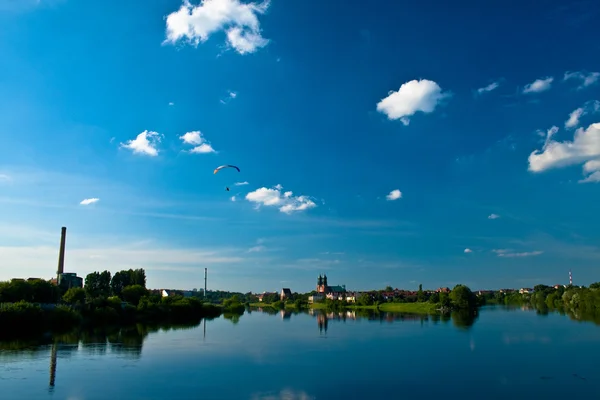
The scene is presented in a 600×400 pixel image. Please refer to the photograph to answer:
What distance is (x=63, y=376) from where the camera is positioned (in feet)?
83.2

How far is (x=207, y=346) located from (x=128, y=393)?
18.2 metres

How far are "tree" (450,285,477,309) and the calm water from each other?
58325 mm

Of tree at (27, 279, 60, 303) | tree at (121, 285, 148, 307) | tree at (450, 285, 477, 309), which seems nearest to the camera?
tree at (27, 279, 60, 303)

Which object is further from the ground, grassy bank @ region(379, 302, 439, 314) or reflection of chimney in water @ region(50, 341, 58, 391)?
reflection of chimney in water @ region(50, 341, 58, 391)

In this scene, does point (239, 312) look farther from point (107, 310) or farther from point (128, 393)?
point (128, 393)

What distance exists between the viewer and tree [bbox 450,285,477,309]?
102387 millimetres

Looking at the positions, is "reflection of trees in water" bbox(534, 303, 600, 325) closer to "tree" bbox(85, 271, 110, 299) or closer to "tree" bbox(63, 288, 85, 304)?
"tree" bbox(63, 288, 85, 304)

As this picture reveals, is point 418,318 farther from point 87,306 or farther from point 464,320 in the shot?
point 87,306

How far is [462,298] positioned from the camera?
338 feet

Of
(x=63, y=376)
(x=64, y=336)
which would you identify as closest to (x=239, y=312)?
(x=64, y=336)

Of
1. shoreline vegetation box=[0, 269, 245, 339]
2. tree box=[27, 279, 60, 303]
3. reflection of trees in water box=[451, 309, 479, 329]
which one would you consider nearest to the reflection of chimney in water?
shoreline vegetation box=[0, 269, 245, 339]

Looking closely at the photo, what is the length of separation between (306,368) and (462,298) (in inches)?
3271

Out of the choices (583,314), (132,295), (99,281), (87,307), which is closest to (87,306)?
(87,307)

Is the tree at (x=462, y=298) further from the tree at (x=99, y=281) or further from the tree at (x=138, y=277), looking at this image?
the tree at (x=99, y=281)
